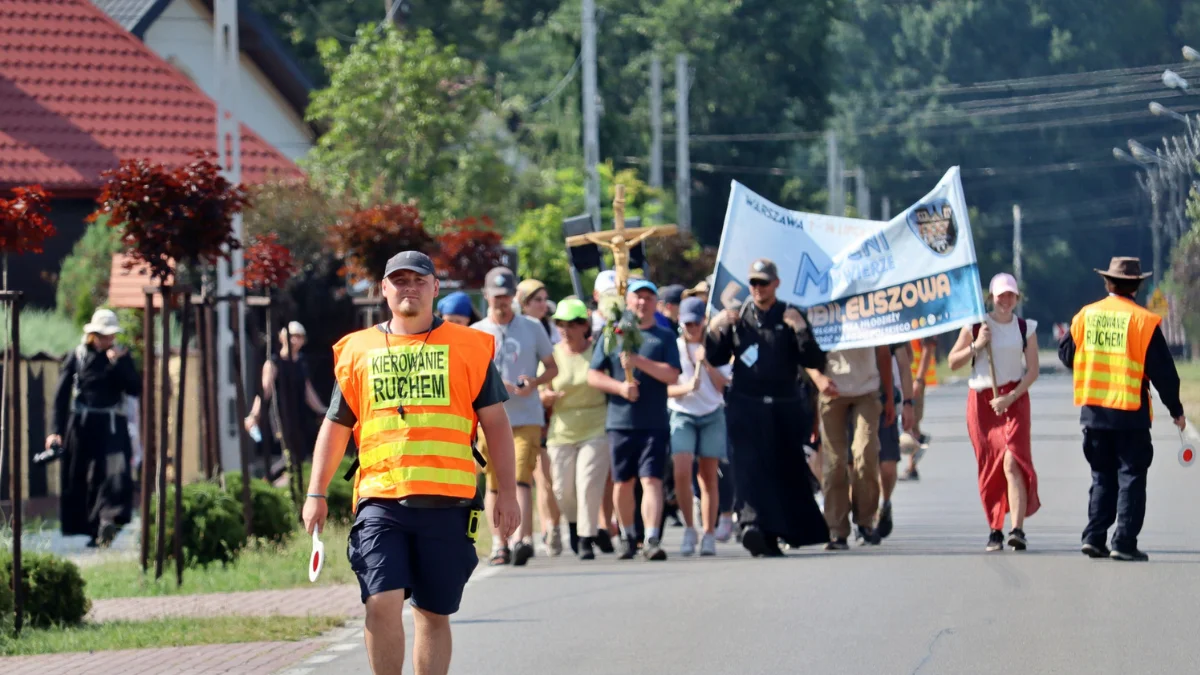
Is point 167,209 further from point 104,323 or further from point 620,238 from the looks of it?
point 620,238

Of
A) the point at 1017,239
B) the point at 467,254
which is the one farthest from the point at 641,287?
the point at 1017,239

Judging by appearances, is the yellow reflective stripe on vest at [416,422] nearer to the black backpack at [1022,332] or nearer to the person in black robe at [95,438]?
the black backpack at [1022,332]

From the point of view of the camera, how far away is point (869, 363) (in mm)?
14523

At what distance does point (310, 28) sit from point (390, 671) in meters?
45.9

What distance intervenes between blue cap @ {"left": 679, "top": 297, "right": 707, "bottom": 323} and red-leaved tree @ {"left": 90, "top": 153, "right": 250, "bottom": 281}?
3480 millimetres

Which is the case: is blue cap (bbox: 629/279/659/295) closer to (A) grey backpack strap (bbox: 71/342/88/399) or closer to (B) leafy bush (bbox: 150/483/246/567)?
(B) leafy bush (bbox: 150/483/246/567)

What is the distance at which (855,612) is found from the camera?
10.8m

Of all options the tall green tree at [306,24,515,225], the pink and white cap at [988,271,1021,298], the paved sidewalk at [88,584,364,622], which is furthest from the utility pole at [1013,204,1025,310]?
the paved sidewalk at [88,584,364,622]

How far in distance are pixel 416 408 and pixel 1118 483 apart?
6.39m

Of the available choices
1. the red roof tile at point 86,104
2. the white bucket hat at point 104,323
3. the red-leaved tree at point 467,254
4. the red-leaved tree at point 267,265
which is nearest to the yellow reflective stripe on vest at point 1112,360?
the red-leaved tree at point 267,265

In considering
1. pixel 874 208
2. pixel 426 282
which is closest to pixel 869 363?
pixel 426 282

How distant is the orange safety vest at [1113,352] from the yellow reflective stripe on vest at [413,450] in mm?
6171

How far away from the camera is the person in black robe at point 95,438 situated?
17125mm

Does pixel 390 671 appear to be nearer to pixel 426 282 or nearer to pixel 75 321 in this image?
pixel 426 282
